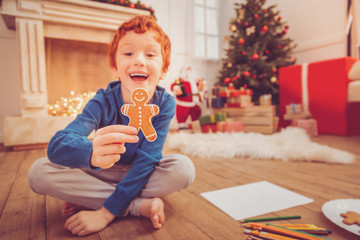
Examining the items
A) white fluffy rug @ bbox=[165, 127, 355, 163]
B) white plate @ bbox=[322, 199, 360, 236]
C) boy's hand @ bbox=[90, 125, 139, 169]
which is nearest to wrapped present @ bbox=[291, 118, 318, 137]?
white fluffy rug @ bbox=[165, 127, 355, 163]

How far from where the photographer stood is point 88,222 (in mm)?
588

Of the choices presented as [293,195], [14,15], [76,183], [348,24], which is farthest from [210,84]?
[76,183]

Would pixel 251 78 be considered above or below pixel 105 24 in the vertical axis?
below

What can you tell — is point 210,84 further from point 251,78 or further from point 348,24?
point 348,24

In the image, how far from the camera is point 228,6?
3600 millimetres

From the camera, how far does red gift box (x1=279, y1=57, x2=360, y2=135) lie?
206 cm

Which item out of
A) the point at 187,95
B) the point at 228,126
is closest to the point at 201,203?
the point at 228,126

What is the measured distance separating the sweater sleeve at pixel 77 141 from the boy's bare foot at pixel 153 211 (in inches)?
10.6

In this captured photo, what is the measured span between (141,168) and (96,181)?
0.15 m

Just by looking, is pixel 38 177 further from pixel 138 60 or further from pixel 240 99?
pixel 240 99

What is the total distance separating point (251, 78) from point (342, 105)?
3.11 ft

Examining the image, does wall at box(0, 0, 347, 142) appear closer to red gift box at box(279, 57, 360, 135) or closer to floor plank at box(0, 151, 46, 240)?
red gift box at box(279, 57, 360, 135)

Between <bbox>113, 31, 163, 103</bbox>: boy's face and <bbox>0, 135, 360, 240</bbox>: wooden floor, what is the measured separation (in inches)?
15.3

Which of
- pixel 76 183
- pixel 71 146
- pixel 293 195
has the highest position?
pixel 71 146
